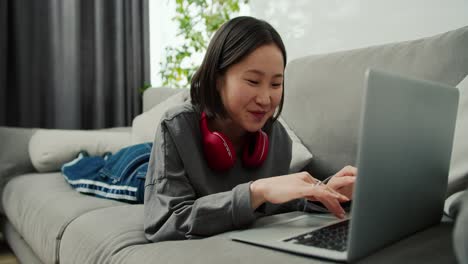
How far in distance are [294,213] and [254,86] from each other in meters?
0.33

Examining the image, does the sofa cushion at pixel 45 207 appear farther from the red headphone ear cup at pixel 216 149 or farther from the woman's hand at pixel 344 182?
the woman's hand at pixel 344 182

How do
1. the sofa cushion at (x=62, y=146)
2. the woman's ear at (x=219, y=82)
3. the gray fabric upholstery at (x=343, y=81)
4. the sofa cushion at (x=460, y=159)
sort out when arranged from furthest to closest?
the sofa cushion at (x=62, y=146) < the gray fabric upholstery at (x=343, y=81) < the woman's ear at (x=219, y=82) < the sofa cushion at (x=460, y=159)

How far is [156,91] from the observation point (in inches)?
107

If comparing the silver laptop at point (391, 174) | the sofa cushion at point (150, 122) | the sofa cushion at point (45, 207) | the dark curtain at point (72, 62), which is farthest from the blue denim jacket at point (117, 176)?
the dark curtain at point (72, 62)

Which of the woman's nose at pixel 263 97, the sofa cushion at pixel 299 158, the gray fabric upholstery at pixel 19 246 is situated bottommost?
the gray fabric upholstery at pixel 19 246

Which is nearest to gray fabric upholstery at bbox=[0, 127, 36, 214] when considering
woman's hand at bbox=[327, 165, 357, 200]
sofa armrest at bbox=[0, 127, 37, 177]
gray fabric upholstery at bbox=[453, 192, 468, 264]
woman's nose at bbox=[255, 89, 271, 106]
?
sofa armrest at bbox=[0, 127, 37, 177]

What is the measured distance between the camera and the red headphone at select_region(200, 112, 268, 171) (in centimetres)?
92

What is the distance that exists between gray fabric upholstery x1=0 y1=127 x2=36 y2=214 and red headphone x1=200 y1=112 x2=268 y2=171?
56.3 inches

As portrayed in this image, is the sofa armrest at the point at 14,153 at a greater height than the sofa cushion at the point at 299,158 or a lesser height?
lesser

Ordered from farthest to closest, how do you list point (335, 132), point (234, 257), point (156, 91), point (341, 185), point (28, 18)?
1. point (28, 18)
2. point (156, 91)
3. point (335, 132)
4. point (341, 185)
5. point (234, 257)

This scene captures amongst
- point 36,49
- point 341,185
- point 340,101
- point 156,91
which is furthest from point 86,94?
point 341,185

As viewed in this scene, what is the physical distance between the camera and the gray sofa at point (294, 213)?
2.18 ft

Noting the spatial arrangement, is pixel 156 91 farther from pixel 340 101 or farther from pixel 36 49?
pixel 340 101

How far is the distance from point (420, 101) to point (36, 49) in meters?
2.94
